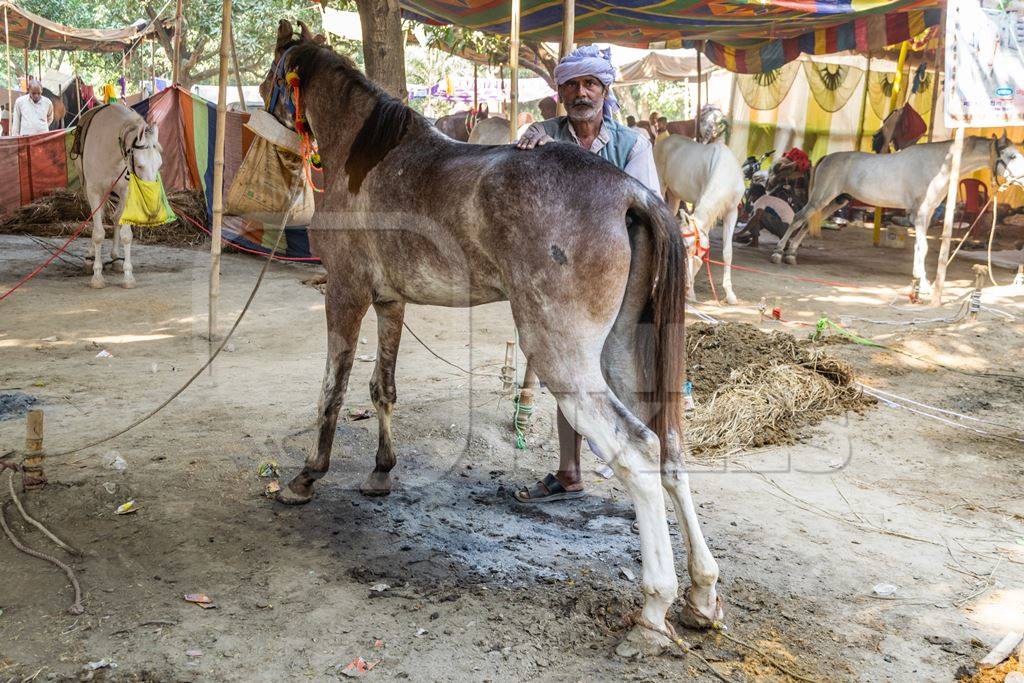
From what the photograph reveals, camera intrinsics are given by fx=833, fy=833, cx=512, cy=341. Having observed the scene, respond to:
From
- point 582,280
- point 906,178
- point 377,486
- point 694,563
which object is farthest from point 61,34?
point 694,563

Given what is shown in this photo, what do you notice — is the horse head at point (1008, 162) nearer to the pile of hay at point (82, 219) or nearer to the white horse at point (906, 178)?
the white horse at point (906, 178)

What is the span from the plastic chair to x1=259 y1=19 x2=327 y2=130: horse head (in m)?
13.7

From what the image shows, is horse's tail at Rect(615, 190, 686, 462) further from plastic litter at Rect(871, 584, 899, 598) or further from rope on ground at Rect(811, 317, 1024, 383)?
rope on ground at Rect(811, 317, 1024, 383)

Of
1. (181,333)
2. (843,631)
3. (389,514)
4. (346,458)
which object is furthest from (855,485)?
(181,333)

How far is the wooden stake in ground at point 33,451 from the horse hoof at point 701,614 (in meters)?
2.92

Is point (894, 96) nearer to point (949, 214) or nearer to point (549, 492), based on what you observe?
point (949, 214)

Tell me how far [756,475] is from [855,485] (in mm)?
507

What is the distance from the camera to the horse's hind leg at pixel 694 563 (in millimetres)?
2916

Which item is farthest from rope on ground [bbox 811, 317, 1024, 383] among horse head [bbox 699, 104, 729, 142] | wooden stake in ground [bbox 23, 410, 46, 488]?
wooden stake in ground [bbox 23, 410, 46, 488]

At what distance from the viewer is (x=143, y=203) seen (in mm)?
8180

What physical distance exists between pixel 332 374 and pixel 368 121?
3.93 feet

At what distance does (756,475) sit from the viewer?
4.56m

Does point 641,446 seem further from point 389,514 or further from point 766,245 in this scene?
point 766,245

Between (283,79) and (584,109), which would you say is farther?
(283,79)
